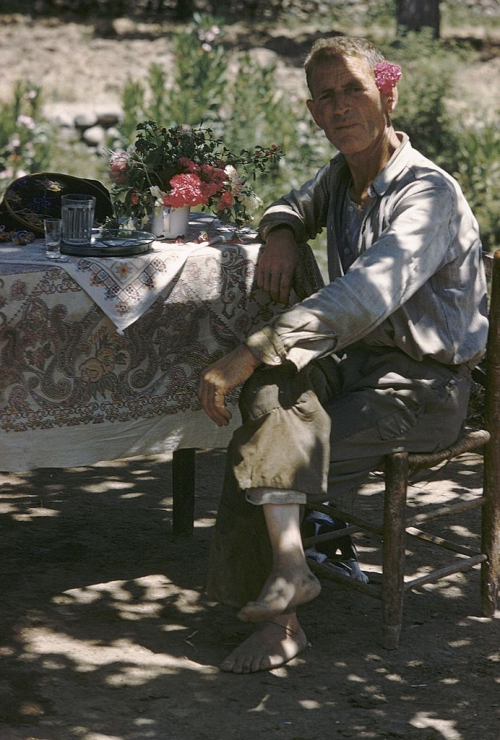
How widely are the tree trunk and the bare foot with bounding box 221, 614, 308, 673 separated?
43.3 feet

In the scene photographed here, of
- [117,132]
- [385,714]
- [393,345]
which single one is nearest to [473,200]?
[117,132]

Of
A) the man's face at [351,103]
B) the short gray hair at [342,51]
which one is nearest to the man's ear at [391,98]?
the man's face at [351,103]

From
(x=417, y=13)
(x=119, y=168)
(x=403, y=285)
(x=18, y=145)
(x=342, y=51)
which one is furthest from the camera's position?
(x=417, y=13)

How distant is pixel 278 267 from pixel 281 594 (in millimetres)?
1200

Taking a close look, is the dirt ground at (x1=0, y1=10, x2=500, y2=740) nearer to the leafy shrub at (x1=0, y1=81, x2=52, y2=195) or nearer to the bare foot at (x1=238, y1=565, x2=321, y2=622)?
the bare foot at (x1=238, y1=565, x2=321, y2=622)

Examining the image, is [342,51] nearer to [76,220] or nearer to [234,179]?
[234,179]

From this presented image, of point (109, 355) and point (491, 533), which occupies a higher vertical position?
point (109, 355)

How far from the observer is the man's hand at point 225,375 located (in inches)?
142

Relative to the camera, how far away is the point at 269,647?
12.2 feet

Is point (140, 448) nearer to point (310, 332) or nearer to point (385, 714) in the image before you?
point (310, 332)

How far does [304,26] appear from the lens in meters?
18.5

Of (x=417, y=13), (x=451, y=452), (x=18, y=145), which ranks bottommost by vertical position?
(x=451, y=452)

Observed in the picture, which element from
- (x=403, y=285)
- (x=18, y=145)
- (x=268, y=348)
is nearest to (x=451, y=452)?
(x=403, y=285)

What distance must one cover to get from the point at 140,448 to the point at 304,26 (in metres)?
15.5
